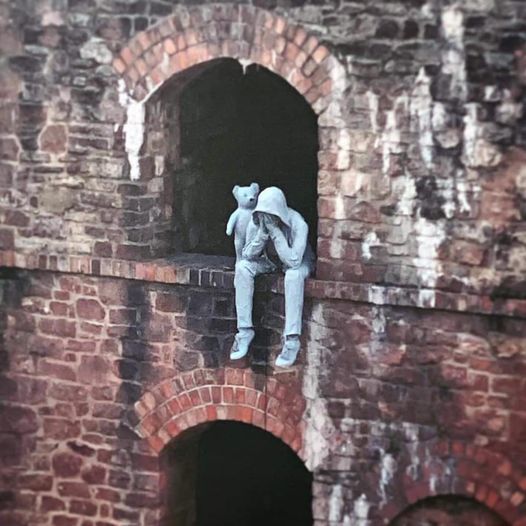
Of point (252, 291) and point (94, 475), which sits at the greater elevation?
point (252, 291)

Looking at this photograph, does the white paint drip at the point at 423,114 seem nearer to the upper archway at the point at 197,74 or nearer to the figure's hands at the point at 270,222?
the upper archway at the point at 197,74

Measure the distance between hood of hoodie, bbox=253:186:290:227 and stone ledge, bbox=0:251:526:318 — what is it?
1.50 ft

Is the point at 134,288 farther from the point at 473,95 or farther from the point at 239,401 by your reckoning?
the point at 473,95

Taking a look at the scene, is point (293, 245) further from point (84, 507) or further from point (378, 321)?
point (84, 507)

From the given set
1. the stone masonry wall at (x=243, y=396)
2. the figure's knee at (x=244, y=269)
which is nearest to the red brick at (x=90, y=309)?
the stone masonry wall at (x=243, y=396)

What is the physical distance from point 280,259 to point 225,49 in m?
1.38

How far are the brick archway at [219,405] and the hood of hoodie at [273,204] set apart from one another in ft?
3.70

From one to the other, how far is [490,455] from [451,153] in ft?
6.21

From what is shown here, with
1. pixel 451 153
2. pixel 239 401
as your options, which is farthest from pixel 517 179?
pixel 239 401

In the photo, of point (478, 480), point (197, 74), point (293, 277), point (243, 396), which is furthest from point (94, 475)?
point (197, 74)

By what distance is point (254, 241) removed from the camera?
980cm

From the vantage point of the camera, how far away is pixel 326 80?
9547 mm

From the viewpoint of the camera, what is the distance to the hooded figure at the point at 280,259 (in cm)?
972

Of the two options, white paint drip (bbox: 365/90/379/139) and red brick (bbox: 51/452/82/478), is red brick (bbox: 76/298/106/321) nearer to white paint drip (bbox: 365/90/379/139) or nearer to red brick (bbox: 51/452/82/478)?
red brick (bbox: 51/452/82/478)
